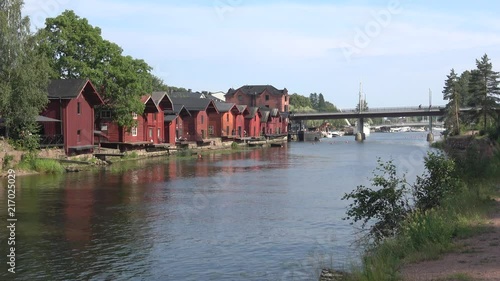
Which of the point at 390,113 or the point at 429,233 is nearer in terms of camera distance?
the point at 429,233

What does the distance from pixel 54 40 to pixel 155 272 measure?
1662 inches

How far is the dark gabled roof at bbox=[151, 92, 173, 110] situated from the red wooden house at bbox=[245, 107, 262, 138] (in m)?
34.4

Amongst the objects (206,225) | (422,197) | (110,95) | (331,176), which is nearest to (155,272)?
(206,225)

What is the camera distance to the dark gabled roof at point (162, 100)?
67.8m

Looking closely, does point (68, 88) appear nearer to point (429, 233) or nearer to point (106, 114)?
point (106, 114)

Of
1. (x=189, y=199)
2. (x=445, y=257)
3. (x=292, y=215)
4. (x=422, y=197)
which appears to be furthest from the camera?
(x=189, y=199)

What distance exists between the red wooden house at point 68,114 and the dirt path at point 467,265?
3880 cm

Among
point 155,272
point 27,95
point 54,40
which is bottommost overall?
point 155,272

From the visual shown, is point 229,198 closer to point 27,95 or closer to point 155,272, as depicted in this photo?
point 155,272

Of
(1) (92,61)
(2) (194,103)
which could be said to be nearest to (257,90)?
(2) (194,103)

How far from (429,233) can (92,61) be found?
1782 inches

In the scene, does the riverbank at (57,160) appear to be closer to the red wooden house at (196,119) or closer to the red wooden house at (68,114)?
the red wooden house at (68,114)

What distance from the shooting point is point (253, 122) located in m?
108

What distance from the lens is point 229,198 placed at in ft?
92.4
